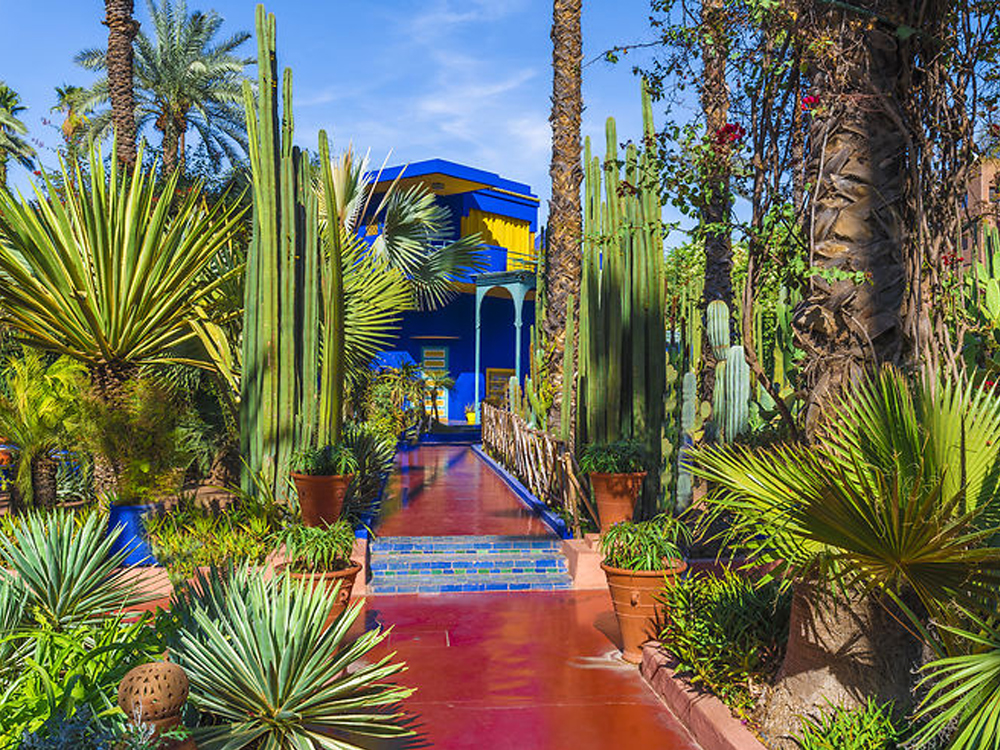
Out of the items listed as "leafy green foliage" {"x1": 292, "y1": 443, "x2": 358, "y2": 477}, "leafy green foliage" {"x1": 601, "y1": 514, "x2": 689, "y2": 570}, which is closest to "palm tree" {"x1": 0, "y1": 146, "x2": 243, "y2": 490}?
"leafy green foliage" {"x1": 292, "y1": 443, "x2": 358, "y2": 477}

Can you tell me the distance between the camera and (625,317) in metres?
8.60

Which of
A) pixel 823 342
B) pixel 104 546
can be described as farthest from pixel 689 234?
pixel 104 546

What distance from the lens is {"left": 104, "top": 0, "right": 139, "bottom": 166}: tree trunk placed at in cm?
1120

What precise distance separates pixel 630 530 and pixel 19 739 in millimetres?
4262

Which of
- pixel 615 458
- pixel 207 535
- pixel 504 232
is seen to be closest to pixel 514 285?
pixel 504 232

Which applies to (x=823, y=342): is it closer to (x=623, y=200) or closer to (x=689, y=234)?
(x=689, y=234)

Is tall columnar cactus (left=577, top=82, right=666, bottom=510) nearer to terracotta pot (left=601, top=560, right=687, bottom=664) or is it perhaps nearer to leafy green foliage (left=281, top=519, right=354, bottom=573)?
terracotta pot (left=601, top=560, right=687, bottom=664)

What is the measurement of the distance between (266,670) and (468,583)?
4536 millimetres

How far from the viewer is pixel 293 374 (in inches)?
320

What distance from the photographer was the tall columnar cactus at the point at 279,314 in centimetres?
796

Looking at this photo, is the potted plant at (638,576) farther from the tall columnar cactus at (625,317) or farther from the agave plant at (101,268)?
the agave plant at (101,268)

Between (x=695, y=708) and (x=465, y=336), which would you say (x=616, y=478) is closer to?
(x=695, y=708)

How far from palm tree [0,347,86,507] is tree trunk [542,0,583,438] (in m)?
6.77

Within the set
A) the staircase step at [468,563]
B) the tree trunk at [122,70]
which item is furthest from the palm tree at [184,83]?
the staircase step at [468,563]
